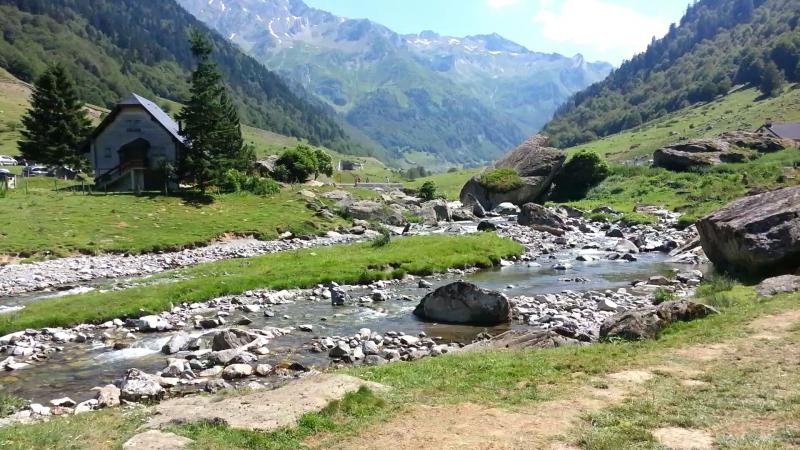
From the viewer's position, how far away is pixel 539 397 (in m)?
14.1

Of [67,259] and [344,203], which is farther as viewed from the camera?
[344,203]

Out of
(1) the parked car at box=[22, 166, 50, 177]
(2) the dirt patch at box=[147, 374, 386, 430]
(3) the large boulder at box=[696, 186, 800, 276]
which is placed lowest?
(2) the dirt patch at box=[147, 374, 386, 430]

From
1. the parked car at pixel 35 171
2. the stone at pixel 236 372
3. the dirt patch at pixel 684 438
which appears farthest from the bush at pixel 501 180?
the dirt patch at pixel 684 438

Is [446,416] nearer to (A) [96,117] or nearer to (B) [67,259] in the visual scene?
(B) [67,259]

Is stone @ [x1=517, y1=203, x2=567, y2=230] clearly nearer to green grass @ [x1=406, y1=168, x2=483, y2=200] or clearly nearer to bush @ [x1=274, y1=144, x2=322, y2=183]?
bush @ [x1=274, y1=144, x2=322, y2=183]

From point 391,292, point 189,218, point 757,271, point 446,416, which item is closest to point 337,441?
point 446,416

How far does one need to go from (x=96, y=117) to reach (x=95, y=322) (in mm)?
161725

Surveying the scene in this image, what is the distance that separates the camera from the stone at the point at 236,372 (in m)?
19.5

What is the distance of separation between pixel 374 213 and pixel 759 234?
48.6m

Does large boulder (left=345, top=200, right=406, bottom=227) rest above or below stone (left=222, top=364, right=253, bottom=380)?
above

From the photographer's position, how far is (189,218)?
57406 millimetres

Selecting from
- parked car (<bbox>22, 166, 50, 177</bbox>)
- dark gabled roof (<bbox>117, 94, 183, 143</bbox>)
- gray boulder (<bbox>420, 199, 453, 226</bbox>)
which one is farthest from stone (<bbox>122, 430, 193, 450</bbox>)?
parked car (<bbox>22, 166, 50, 177</bbox>)

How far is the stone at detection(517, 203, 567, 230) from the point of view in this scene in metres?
66.2

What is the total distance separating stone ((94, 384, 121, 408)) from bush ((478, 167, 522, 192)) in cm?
7864
